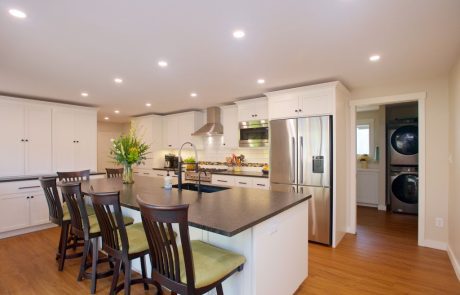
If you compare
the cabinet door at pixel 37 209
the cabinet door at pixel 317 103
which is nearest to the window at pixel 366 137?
the cabinet door at pixel 317 103

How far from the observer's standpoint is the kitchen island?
5.34 ft

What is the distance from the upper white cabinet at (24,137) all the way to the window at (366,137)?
7068 millimetres

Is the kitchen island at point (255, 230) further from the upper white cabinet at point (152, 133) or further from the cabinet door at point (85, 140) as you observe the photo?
the upper white cabinet at point (152, 133)

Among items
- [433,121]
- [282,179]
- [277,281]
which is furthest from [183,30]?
[433,121]

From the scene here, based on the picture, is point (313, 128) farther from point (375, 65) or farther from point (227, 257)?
point (227, 257)

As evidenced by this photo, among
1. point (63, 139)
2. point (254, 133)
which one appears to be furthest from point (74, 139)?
point (254, 133)

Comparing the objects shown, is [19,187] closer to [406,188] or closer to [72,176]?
[72,176]

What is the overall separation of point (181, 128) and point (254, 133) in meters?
2.23

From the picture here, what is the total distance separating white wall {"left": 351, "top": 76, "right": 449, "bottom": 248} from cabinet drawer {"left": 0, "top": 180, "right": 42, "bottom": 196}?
6284mm

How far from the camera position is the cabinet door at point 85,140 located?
510 cm

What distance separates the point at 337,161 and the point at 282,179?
0.87 meters

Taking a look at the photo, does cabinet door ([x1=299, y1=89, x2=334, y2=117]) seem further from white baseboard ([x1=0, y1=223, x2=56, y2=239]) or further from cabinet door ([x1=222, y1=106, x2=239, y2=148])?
white baseboard ([x1=0, y1=223, x2=56, y2=239])

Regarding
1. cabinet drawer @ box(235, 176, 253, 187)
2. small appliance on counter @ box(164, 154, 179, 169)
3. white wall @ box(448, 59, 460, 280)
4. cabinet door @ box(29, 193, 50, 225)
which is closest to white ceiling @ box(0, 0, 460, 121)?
white wall @ box(448, 59, 460, 280)

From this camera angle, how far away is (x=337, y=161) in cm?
354
